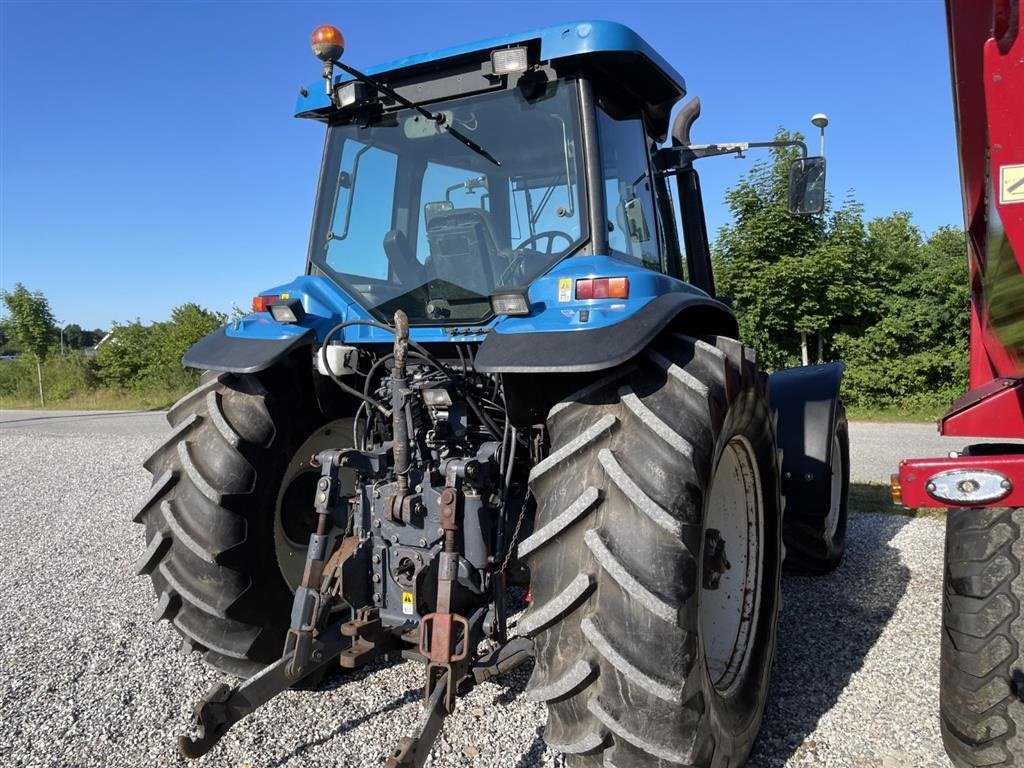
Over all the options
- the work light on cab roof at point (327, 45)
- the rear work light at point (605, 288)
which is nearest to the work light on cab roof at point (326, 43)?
the work light on cab roof at point (327, 45)

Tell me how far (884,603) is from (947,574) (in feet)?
6.04

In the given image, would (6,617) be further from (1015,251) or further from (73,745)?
(1015,251)

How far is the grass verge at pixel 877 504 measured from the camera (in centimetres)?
607

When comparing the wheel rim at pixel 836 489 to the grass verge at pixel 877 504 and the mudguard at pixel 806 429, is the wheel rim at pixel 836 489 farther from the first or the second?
the grass verge at pixel 877 504

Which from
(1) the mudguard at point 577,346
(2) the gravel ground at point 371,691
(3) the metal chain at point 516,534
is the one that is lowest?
(2) the gravel ground at point 371,691

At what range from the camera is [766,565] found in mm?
2945

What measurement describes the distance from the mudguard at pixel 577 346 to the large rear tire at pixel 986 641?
1.15 m

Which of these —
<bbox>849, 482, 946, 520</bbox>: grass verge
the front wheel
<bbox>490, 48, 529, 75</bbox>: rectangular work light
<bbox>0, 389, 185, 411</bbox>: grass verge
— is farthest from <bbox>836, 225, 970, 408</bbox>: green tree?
<bbox>0, 389, 185, 411</bbox>: grass verge

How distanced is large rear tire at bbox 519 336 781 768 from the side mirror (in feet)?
4.56

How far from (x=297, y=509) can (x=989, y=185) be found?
8.81 ft

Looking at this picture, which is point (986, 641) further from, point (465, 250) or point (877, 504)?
point (877, 504)

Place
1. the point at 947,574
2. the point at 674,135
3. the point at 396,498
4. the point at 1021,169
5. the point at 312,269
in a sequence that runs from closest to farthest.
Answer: the point at 1021,169 → the point at 947,574 → the point at 396,498 → the point at 312,269 → the point at 674,135

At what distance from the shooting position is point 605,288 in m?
2.22

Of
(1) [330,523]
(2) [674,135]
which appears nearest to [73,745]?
(1) [330,523]
